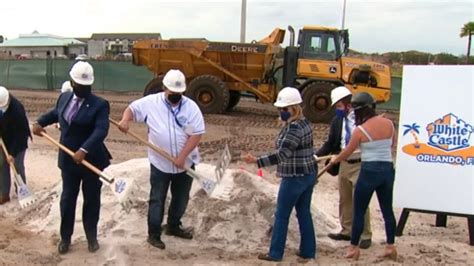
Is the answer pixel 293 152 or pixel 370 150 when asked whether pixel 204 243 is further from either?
pixel 370 150

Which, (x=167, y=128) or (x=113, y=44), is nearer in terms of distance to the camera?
(x=167, y=128)

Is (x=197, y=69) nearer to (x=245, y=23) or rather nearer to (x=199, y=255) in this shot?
(x=245, y=23)

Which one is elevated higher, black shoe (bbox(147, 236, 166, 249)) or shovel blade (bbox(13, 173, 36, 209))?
shovel blade (bbox(13, 173, 36, 209))

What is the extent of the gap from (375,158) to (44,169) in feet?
20.2

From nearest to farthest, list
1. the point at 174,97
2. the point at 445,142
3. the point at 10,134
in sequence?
the point at 174,97 → the point at 445,142 → the point at 10,134

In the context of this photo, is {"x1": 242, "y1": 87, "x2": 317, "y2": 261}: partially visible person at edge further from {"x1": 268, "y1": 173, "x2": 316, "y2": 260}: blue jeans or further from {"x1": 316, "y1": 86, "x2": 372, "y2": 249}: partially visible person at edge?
{"x1": 316, "y1": 86, "x2": 372, "y2": 249}: partially visible person at edge

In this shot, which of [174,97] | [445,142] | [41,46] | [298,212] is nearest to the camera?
[174,97]

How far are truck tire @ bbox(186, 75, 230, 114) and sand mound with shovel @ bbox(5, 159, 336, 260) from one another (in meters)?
9.42

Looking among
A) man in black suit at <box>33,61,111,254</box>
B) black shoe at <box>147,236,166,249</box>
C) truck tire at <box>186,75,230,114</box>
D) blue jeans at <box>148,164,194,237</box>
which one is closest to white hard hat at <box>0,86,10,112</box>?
man in black suit at <box>33,61,111,254</box>

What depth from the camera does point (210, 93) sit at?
16.4 metres

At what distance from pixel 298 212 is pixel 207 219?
1.21 m

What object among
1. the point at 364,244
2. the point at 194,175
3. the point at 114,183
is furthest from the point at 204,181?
the point at 364,244

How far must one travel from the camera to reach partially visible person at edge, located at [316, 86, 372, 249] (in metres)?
5.79

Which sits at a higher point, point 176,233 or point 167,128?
point 167,128
